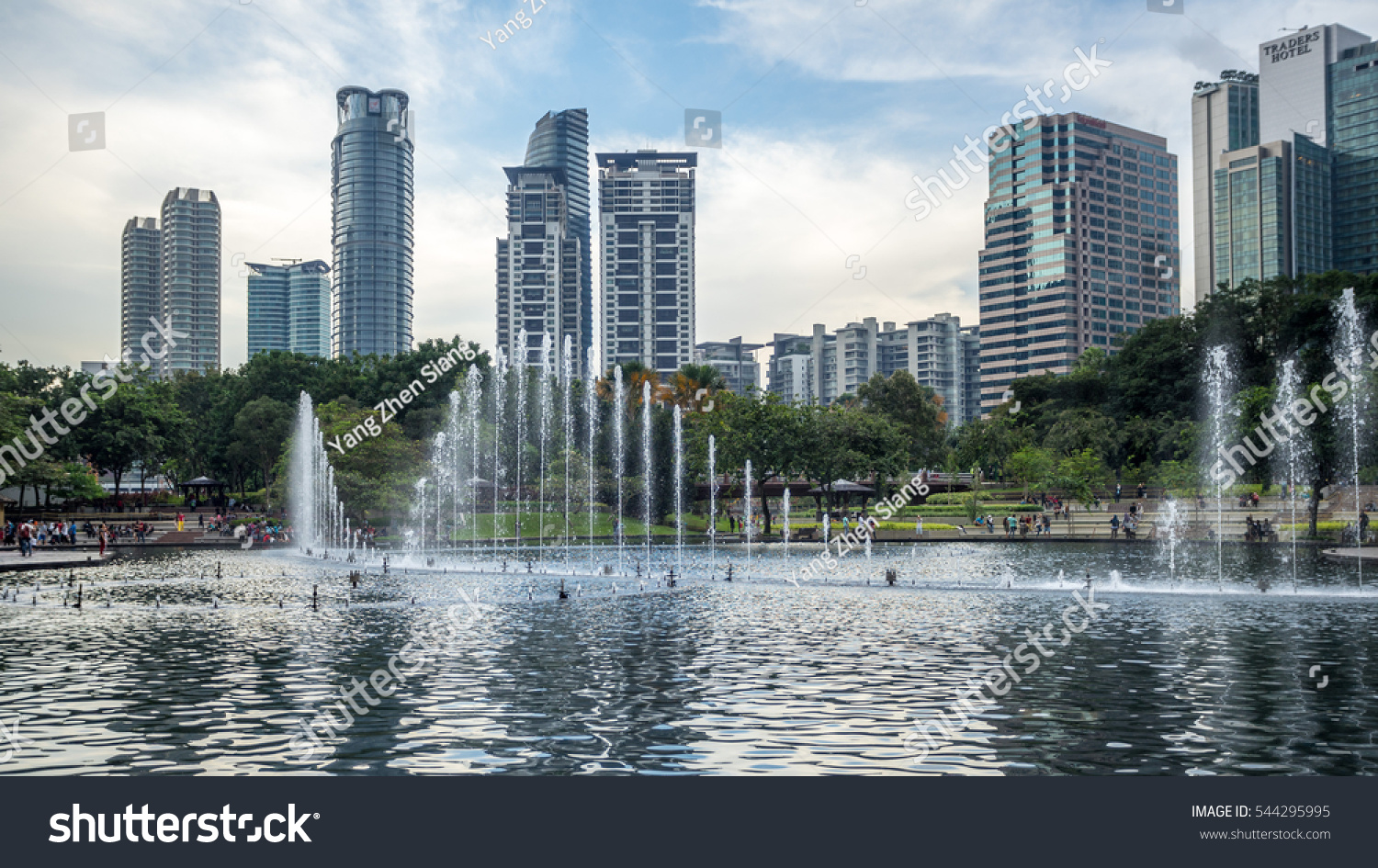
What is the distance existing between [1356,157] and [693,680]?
20905 cm

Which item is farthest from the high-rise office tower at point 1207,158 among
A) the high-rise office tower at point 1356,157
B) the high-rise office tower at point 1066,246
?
the high-rise office tower at point 1356,157

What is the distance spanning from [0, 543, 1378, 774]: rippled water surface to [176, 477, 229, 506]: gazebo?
177ft

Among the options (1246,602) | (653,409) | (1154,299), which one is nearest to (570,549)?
(653,409)

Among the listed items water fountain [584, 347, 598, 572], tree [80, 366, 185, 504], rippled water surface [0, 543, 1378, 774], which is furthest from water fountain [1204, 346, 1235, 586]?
tree [80, 366, 185, 504]

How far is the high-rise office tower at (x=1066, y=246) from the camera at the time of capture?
177875 millimetres

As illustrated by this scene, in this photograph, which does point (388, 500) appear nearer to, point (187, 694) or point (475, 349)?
point (475, 349)

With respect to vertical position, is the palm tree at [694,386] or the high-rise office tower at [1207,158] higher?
the high-rise office tower at [1207,158]

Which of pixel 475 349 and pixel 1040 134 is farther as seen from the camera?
pixel 1040 134

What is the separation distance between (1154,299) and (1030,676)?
637 ft

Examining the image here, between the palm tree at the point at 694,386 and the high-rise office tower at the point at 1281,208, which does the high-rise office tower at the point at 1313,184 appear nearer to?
the high-rise office tower at the point at 1281,208

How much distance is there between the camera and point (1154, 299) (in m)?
191

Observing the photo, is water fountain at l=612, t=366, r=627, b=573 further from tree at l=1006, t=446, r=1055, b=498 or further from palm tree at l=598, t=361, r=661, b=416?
tree at l=1006, t=446, r=1055, b=498

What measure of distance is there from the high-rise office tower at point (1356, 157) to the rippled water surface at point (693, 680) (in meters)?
178

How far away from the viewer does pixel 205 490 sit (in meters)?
102
